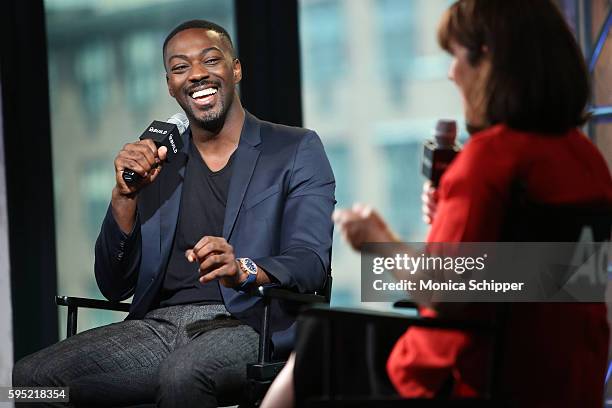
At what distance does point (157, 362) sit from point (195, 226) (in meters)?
0.43

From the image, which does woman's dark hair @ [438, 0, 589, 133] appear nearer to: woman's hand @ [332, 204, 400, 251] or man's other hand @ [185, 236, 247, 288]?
woman's hand @ [332, 204, 400, 251]

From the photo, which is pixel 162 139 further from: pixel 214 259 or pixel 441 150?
pixel 441 150

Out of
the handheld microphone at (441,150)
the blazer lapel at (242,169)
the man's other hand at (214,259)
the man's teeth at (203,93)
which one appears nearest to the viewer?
the handheld microphone at (441,150)

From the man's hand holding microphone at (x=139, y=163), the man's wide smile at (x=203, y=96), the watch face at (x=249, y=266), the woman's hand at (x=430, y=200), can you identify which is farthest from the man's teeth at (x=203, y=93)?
the woman's hand at (x=430, y=200)

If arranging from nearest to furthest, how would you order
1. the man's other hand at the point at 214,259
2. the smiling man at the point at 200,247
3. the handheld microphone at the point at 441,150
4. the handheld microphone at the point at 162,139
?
the handheld microphone at the point at 441,150 < the man's other hand at the point at 214,259 < the smiling man at the point at 200,247 < the handheld microphone at the point at 162,139

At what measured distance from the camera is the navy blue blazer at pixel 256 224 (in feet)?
8.73

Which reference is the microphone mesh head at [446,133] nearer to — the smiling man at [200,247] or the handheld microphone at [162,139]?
the smiling man at [200,247]

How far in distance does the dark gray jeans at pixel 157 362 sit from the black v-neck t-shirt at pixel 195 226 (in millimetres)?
57

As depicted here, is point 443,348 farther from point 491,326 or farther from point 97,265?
point 97,265

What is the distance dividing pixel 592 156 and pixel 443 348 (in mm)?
475

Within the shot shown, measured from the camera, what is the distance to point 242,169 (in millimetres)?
2795

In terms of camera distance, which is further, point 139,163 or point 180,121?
point 180,121

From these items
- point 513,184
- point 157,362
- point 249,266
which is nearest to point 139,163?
point 249,266

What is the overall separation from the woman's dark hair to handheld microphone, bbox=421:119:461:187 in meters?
0.14
